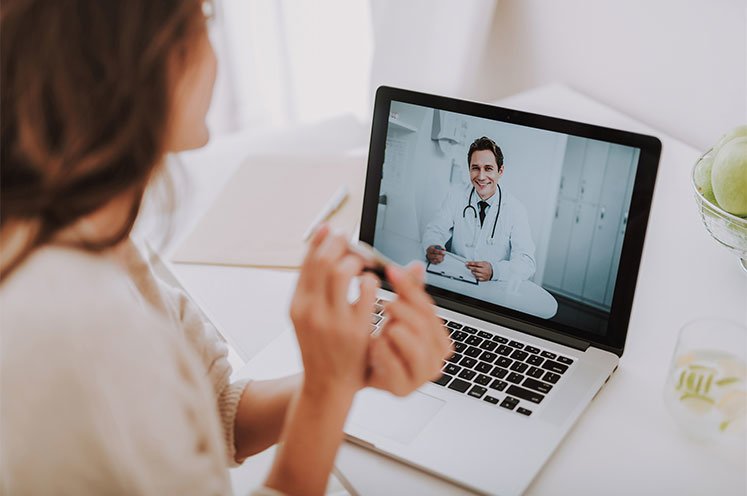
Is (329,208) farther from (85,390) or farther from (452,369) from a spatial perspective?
(85,390)

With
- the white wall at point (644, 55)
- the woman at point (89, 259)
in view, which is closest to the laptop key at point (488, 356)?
the woman at point (89, 259)

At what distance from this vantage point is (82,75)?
43 centimetres

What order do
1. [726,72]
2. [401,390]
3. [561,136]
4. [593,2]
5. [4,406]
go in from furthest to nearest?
[593,2] < [726,72] < [561,136] < [401,390] < [4,406]

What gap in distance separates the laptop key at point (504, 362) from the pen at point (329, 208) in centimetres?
37

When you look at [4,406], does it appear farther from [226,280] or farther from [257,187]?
[257,187]

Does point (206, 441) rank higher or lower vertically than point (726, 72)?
lower

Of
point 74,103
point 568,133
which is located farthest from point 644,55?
point 74,103

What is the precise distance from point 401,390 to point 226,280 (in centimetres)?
43

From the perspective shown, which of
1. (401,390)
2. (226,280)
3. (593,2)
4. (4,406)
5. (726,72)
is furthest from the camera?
(593,2)

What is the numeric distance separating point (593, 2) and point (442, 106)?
0.64 metres

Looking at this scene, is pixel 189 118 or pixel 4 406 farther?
pixel 189 118

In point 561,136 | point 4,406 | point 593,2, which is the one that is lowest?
point 4,406

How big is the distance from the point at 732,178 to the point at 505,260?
25cm

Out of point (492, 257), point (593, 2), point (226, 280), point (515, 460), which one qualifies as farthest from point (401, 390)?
point (593, 2)
